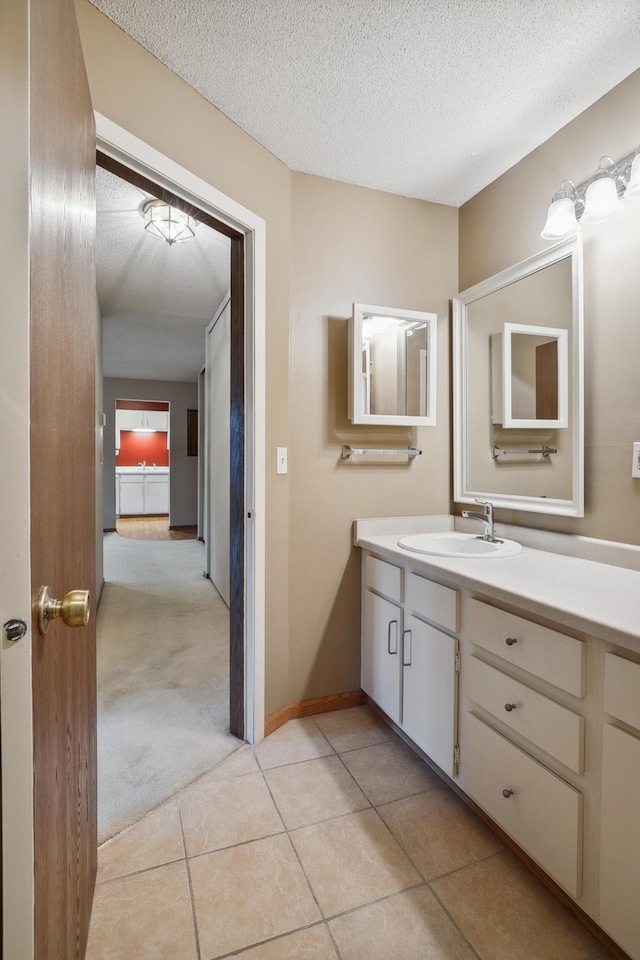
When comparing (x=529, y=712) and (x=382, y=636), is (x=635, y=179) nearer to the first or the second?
(x=529, y=712)

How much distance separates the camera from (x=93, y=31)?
1.31m

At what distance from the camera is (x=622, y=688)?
0.99 metres

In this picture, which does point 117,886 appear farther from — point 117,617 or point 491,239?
point 491,239

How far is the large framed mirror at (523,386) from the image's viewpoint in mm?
1691

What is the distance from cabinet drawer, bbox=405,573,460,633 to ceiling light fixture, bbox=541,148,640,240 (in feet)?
4.26

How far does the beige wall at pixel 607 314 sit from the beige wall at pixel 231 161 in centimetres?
104

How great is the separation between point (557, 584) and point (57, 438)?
1.29 m

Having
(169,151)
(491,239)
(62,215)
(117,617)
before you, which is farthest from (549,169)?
(117,617)

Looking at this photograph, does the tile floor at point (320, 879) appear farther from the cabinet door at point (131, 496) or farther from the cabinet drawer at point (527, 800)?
the cabinet door at point (131, 496)

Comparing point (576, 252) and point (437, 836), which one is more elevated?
point (576, 252)

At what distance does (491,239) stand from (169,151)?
1365mm

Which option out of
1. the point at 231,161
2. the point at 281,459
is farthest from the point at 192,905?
the point at 231,161

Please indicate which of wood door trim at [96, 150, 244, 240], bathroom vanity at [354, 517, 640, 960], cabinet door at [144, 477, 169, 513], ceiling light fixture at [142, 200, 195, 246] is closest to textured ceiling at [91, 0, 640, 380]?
ceiling light fixture at [142, 200, 195, 246]

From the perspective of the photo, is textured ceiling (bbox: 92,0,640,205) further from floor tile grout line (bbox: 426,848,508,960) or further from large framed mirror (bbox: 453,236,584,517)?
floor tile grout line (bbox: 426,848,508,960)
